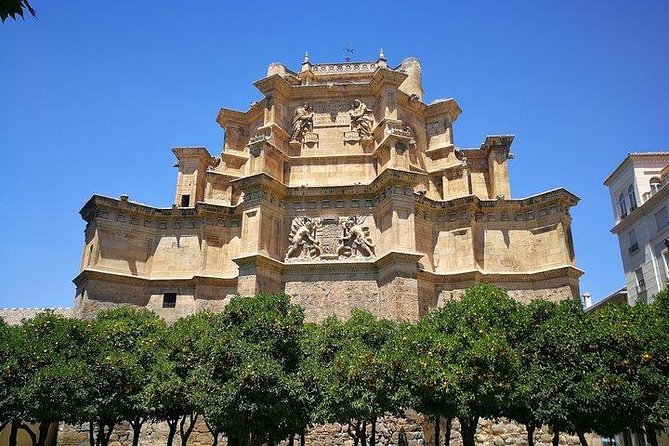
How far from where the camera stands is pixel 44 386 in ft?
59.4

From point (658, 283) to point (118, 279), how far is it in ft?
106

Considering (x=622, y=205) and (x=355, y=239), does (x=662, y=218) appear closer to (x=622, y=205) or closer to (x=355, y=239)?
(x=622, y=205)

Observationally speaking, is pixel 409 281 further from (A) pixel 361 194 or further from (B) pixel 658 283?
(B) pixel 658 283

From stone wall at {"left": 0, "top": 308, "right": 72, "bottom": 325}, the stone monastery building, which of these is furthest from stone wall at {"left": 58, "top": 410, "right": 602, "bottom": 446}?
stone wall at {"left": 0, "top": 308, "right": 72, "bottom": 325}

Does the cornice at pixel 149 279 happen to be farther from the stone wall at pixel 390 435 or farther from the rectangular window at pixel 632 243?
the rectangular window at pixel 632 243

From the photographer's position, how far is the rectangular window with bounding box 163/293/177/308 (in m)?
29.2

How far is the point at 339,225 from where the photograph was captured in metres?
28.8

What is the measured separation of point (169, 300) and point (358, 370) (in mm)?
15100

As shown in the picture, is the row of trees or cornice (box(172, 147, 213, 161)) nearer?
the row of trees

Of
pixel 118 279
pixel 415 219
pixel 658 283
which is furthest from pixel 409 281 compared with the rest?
pixel 658 283

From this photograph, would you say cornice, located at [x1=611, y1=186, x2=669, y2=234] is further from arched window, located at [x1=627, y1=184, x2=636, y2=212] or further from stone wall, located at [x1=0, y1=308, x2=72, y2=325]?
stone wall, located at [x1=0, y1=308, x2=72, y2=325]

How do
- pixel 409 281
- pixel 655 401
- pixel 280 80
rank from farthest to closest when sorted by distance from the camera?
pixel 280 80 → pixel 409 281 → pixel 655 401

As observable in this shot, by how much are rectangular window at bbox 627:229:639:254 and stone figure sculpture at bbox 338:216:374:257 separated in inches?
799

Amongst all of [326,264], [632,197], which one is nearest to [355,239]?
[326,264]
